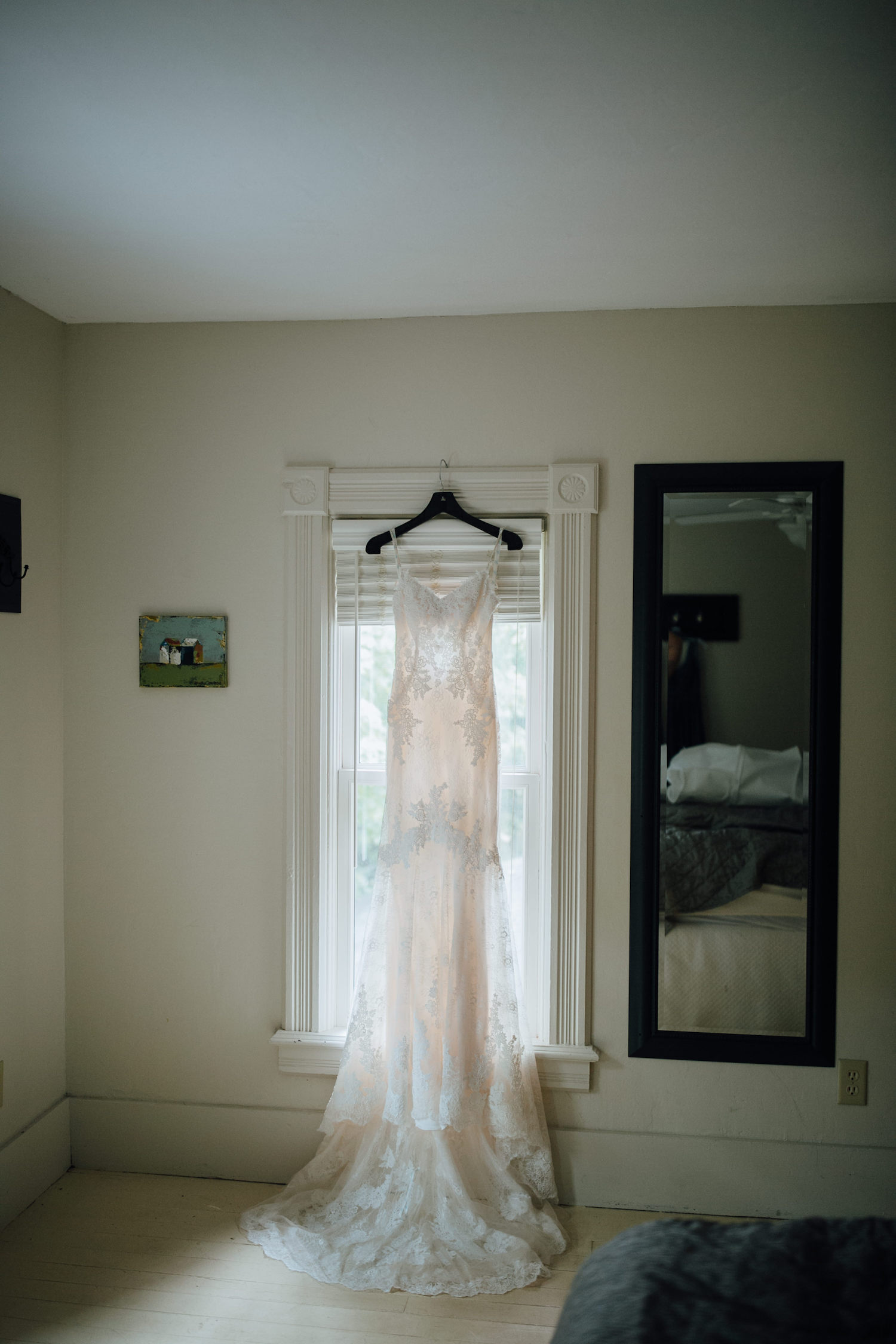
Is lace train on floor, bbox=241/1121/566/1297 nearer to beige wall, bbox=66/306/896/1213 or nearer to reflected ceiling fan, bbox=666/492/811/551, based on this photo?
beige wall, bbox=66/306/896/1213

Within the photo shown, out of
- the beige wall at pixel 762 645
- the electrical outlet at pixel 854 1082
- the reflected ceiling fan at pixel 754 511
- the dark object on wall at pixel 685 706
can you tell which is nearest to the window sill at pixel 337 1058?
the electrical outlet at pixel 854 1082

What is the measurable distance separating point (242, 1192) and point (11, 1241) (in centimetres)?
62

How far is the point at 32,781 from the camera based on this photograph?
2.51 m

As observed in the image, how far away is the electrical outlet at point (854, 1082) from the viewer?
237 centimetres

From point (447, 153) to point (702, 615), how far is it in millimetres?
1390

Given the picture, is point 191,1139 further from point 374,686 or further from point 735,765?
point 735,765

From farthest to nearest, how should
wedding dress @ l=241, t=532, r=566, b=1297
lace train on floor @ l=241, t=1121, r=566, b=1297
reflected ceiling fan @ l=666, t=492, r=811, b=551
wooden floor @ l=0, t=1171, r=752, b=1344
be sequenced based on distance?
reflected ceiling fan @ l=666, t=492, r=811, b=551 < wedding dress @ l=241, t=532, r=566, b=1297 < lace train on floor @ l=241, t=1121, r=566, b=1297 < wooden floor @ l=0, t=1171, r=752, b=1344

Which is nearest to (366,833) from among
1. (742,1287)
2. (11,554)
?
(11,554)

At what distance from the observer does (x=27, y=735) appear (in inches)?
98.0

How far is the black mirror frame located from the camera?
2.38m

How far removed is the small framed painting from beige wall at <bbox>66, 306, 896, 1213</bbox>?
0.16 ft

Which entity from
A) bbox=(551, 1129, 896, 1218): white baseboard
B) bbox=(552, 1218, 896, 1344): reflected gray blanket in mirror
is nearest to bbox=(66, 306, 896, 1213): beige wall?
bbox=(551, 1129, 896, 1218): white baseboard

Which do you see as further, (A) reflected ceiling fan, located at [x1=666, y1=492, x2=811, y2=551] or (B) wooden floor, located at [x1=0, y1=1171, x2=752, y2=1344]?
(A) reflected ceiling fan, located at [x1=666, y1=492, x2=811, y2=551]

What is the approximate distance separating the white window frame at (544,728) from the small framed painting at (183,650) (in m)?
0.22
